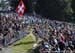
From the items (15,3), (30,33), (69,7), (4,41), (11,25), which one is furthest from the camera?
(15,3)

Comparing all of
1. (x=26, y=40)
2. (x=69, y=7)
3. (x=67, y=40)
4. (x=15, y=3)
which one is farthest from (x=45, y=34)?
(x=15, y=3)

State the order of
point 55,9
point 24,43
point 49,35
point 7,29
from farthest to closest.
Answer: point 55,9 < point 7,29 < point 24,43 < point 49,35

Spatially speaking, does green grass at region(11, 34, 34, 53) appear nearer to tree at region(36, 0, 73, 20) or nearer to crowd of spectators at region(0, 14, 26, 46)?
crowd of spectators at region(0, 14, 26, 46)

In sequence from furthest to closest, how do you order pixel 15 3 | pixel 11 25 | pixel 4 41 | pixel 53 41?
pixel 15 3 → pixel 11 25 → pixel 4 41 → pixel 53 41

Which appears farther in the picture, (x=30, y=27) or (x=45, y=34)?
(x=30, y=27)

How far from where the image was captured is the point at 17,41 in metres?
35.8

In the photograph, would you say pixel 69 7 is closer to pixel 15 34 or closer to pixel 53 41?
pixel 15 34

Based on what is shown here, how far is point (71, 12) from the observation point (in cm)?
7269

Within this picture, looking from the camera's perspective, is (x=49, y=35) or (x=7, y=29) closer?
(x=49, y=35)

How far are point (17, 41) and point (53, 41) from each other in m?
7.99

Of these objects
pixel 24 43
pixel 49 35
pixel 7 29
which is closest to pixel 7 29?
pixel 7 29

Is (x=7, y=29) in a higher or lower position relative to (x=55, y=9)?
higher

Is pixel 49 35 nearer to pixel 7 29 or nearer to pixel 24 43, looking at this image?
pixel 24 43

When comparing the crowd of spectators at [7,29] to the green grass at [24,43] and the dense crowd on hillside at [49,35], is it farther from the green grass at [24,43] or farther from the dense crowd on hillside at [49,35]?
the green grass at [24,43]
